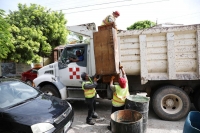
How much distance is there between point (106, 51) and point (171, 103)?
6.99ft

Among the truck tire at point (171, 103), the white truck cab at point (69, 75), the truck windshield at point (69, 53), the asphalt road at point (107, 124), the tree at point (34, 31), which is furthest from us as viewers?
the tree at point (34, 31)

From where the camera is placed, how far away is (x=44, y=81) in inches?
194

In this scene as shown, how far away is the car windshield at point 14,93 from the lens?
298 cm

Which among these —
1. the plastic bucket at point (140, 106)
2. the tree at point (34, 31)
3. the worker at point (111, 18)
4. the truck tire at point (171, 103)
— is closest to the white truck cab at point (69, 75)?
the worker at point (111, 18)

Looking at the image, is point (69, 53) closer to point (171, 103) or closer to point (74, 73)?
point (74, 73)

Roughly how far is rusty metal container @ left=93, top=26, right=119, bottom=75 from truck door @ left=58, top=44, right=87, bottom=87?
859 millimetres

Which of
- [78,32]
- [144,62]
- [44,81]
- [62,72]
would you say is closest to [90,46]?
[78,32]

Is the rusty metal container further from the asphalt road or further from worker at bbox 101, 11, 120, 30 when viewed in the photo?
the asphalt road

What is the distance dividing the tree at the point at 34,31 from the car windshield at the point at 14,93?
854cm

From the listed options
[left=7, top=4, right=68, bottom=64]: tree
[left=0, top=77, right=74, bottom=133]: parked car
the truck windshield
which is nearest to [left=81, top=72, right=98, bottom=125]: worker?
[left=0, top=77, right=74, bottom=133]: parked car

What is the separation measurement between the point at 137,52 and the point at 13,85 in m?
3.13

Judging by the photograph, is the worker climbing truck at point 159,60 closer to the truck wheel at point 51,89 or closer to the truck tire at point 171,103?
the truck tire at point 171,103

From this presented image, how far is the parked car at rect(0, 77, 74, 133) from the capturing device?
2447 mm

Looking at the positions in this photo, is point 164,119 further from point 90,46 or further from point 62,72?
point 62,72
